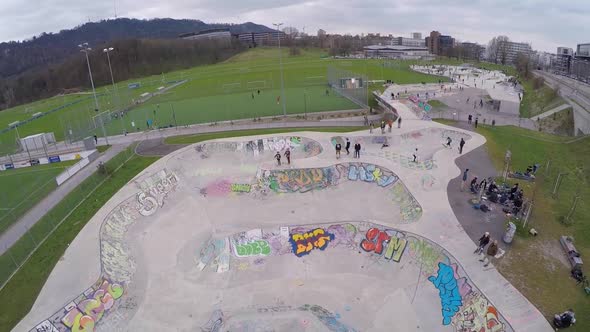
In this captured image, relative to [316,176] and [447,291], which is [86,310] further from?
[316,176]

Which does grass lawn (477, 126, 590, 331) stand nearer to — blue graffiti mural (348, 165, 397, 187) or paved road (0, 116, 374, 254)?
blue graffiti mural (348, 165, 397, 187)

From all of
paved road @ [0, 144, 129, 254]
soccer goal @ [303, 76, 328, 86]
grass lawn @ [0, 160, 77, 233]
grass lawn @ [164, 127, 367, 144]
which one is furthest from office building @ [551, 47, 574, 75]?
grass lawn @ [0, 160, 77, 233]

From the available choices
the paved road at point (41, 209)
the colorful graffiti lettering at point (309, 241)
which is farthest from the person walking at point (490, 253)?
the paved road at point (41, 209)

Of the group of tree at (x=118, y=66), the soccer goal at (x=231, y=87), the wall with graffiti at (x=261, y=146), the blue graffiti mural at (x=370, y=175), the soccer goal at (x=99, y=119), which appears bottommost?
the blue graffiti mural at (x=370, y=175)

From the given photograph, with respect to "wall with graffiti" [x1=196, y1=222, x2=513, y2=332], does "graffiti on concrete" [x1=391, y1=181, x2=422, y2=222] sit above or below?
above

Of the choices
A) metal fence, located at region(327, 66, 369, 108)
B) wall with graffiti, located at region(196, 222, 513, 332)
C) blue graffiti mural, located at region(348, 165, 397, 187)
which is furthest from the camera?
metal fence, located at region(327, 66, 369, 108)

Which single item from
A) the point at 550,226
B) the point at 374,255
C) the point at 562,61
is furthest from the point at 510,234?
the point at 562,61

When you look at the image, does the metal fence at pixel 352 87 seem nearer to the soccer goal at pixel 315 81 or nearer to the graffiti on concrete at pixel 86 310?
the soccer goal at pixel 315 81
